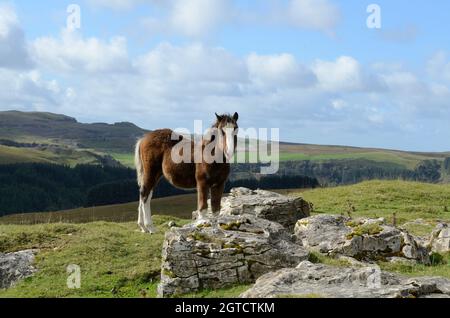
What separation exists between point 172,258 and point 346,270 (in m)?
5.35

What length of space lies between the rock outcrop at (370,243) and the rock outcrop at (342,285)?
7243 millimetres

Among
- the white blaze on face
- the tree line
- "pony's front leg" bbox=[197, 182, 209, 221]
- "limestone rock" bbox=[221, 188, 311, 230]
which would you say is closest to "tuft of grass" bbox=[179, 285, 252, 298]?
"pony's front leg" bbox=[197, 182, 209, 221]

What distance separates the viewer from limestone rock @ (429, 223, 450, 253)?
70.1 ft

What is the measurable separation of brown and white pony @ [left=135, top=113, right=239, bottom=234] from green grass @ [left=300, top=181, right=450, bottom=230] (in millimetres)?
17506

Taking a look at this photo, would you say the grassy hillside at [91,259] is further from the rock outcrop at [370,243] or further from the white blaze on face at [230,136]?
the rock outcrop at [370,243]

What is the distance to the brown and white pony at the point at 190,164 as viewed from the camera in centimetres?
1802

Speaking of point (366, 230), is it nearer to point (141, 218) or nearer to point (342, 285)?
point (342, 285)

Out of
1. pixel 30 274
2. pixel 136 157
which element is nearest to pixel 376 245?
pixel 136 157

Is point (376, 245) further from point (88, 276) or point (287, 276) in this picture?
point (88, 276)

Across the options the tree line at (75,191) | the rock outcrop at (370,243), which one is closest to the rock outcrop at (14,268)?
the rock outcrop at (370,243)
